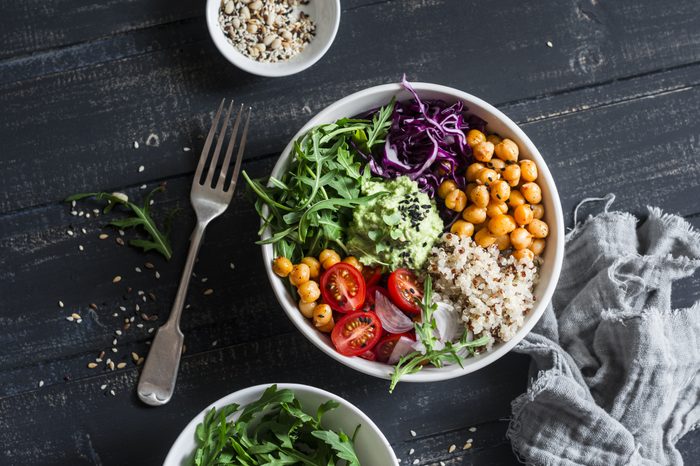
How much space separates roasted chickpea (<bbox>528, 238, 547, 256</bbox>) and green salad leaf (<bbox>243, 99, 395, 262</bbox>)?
0.44 m

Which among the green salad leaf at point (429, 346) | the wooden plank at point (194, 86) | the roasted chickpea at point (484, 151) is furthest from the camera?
the wooden plank at point (194, 86)

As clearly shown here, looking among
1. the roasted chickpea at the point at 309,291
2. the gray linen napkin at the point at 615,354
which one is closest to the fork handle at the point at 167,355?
the roasted chickpea at the point at 309,291

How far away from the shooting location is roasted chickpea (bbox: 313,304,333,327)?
1.92m

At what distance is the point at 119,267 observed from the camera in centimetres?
221

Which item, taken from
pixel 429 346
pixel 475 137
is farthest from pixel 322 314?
pixel 475 137

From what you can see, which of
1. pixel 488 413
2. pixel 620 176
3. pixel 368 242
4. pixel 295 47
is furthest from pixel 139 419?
pixel 620 176

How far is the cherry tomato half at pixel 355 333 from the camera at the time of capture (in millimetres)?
1923

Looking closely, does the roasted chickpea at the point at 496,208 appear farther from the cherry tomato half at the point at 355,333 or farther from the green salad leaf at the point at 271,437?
the green salad leaf at the point at 271,437

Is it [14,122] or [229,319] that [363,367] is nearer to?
[229,319]

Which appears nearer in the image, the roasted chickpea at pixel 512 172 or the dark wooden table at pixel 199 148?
the roasted chickpea at pixel 512 172

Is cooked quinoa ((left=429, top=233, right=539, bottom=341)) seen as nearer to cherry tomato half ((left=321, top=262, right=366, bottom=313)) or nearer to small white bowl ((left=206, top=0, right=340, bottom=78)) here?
cherry tomato half ((left=321, top=262, right=366, bottom=313))

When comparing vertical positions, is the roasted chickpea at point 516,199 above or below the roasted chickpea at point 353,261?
above

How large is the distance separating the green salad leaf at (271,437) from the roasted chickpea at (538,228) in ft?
2.23

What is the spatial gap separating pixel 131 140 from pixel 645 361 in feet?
5.29
